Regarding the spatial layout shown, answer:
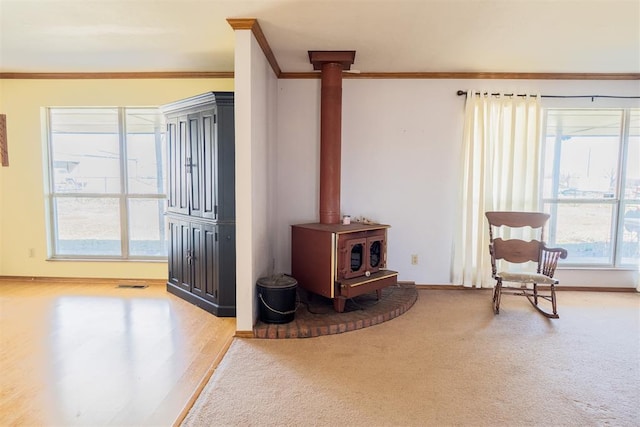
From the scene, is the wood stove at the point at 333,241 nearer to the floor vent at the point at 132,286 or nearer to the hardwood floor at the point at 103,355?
the hardwood floor at the point at 103,355

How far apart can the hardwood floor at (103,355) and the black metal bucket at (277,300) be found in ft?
1.14

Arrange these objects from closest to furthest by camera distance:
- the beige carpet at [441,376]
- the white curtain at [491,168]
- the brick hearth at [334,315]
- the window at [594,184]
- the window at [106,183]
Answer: the beige carpet at [441,376], the brick hearth at [334,315], the white curtain at [491,168], the window at [594,184], the window at [106,183]

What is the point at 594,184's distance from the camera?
399cm

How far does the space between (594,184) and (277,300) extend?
381cm

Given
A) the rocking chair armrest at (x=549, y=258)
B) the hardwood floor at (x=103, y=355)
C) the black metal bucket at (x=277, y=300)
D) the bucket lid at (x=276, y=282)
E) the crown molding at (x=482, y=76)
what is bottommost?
the hardwood floor at (x=103, y=355)

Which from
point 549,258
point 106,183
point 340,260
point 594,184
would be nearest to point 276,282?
point 340,260

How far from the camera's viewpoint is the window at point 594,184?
394 cm

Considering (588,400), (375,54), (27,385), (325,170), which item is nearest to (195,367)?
(27,385)

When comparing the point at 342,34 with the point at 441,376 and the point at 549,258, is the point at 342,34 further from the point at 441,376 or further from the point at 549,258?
the point at 549,258

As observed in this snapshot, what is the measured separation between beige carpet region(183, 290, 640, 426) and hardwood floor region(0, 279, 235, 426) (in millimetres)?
246

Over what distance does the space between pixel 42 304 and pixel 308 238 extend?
8.96 ft

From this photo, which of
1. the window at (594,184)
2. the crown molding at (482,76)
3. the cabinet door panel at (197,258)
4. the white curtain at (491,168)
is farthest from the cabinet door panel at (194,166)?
the window at (594,184)

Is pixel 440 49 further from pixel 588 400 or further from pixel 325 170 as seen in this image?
pixel 588 400

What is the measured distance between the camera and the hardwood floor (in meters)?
1.88
